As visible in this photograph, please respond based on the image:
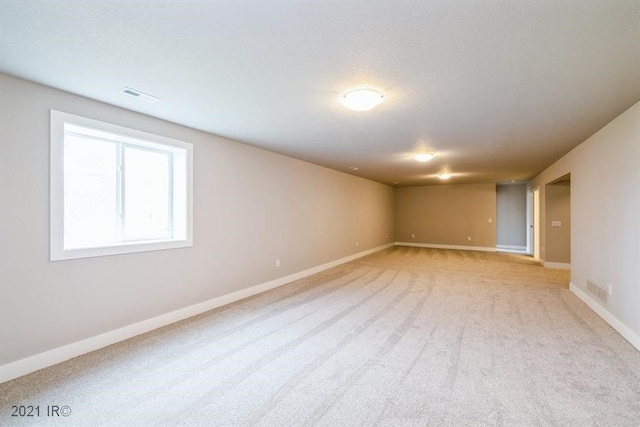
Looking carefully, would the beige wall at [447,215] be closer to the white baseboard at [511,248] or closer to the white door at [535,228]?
the white baseboard at [511,248]

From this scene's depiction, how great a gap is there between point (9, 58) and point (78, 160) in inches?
40.8

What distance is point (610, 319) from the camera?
3414mm

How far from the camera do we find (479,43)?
181cm

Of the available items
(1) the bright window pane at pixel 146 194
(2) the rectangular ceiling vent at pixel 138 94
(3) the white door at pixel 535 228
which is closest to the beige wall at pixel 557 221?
(3) the white door at pixel 535 228

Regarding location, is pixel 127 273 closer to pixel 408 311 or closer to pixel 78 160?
pixel 78 160

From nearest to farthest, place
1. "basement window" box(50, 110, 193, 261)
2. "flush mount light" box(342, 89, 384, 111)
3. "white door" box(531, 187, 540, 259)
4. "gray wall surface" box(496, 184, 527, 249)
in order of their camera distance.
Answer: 1. "flush mount light" box(342, 89, 384, 111)
2. "basement window" box(50, 110, 193, 261)
3. "white door" box(531, 187, 540, 259)
4. "gray wall surface" box(496, 184, 527, 249)

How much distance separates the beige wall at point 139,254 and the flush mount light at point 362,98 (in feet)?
7.25

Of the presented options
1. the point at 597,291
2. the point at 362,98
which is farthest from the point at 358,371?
the point at 597,291

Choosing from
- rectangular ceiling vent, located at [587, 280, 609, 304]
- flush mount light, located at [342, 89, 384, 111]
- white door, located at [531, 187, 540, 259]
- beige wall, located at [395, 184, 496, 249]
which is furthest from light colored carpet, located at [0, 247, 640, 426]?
beige wall, located at [395, 184, 496, 249]

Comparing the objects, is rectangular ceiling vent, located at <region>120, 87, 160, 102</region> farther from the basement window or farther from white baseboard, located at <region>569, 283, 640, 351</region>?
white baseboard, located at <region>569, 283, 640, 351</region>

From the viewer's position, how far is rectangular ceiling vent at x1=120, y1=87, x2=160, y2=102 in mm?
2564

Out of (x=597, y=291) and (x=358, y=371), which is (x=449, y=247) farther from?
(x=358, y=371)

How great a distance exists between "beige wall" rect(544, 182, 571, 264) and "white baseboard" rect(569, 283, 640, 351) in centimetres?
242

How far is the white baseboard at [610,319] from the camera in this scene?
289cm
